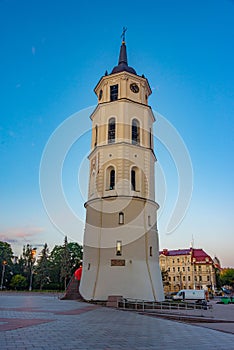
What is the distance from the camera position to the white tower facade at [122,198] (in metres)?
22.3

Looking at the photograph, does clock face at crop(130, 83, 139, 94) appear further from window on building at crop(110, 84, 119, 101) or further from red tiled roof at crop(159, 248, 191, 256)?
red tiled roof at crop(159, 248, 191, 256)

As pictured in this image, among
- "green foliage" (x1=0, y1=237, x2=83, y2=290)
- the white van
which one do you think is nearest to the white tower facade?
the white van

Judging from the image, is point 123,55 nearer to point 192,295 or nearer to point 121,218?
point 121,218

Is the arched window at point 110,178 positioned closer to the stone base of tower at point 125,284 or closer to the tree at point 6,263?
the stone base of tower at point 125,284

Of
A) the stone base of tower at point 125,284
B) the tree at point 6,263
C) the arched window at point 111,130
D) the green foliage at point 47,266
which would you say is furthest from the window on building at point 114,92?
the tree at point 6,263

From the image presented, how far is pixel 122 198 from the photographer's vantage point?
951 inches

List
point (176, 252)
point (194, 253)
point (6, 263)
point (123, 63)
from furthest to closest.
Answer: point (176, 252)
point (194, 253)
point (6, 263)
point (123, 63)

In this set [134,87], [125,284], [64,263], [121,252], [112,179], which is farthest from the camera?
[64,263]

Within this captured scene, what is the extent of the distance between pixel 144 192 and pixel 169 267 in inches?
2886

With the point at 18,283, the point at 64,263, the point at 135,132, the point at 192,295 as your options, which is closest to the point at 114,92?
the point at 135,132

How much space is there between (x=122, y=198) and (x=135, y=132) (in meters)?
7.03

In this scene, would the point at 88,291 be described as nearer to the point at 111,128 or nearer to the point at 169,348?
the point at 111,128

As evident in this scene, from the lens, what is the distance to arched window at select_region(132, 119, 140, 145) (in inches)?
1080

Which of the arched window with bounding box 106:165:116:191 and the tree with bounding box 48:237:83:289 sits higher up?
the arched window with bounding box 106:165:116:191
